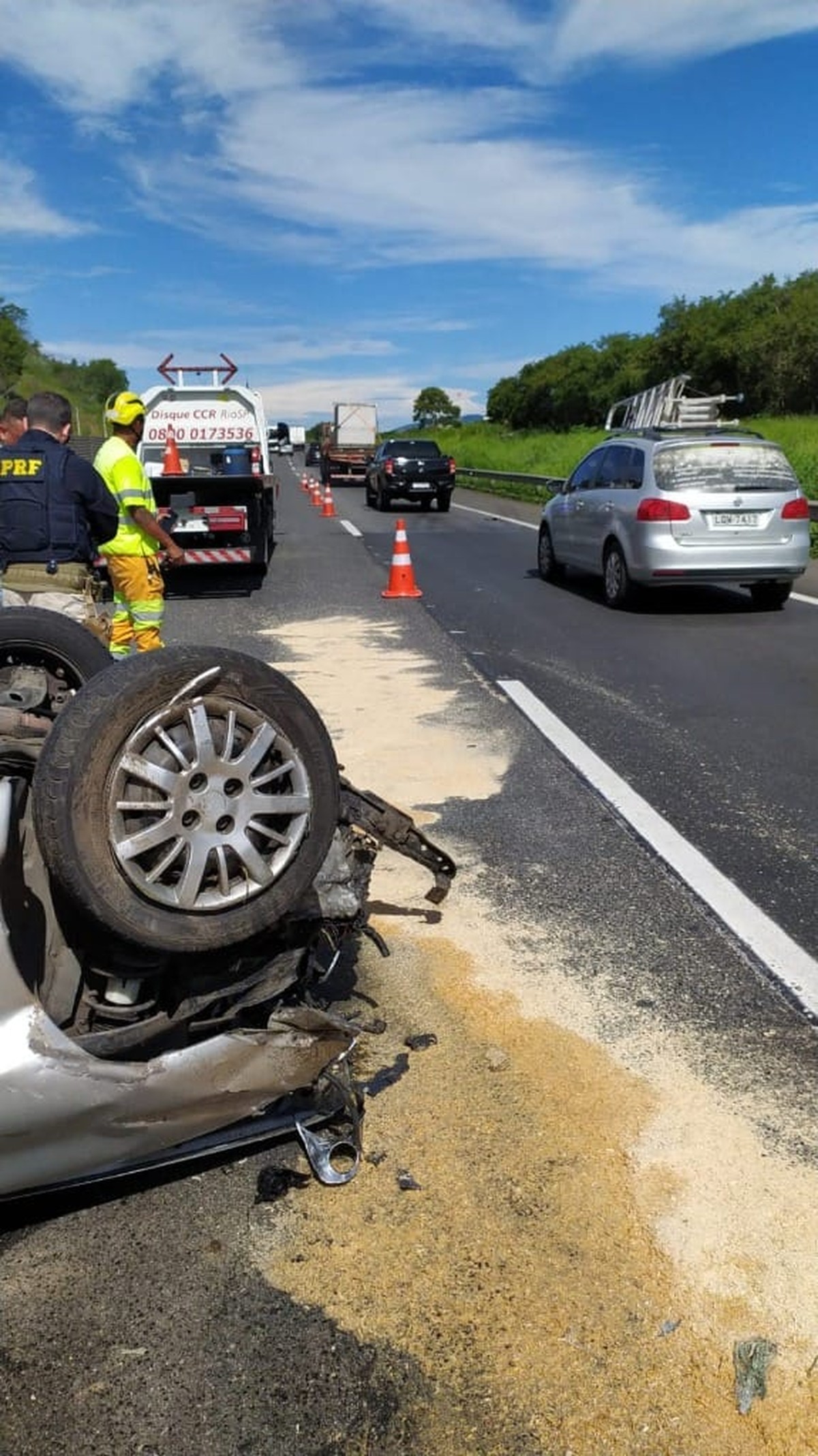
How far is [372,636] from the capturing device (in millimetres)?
10953

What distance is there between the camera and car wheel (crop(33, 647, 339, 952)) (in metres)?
2.49

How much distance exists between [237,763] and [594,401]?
293 ft

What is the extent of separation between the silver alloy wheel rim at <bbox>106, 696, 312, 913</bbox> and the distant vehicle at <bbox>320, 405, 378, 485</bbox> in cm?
4387

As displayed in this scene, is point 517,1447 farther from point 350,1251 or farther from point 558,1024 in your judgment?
point 558,1024

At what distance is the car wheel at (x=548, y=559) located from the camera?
1442 cm

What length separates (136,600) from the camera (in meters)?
7.60

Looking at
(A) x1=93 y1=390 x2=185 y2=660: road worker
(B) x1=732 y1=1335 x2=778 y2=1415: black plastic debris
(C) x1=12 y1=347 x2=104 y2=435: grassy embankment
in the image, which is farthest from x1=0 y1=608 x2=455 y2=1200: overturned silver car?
(C) x1=12 y1=347 x2=104 y2=435: grassy embankment

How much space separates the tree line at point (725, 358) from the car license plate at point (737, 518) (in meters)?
44.1

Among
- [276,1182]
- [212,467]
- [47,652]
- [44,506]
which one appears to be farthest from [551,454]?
[276,1182]

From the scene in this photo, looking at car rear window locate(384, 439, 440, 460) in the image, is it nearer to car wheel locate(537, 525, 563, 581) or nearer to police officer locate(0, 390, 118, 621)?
car wheel locate(537, 525, 563, 581)

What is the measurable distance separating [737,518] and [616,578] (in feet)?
4.55

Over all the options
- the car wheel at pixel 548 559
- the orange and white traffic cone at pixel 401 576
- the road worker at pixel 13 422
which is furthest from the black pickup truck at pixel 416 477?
the road worker at pixel 13 422

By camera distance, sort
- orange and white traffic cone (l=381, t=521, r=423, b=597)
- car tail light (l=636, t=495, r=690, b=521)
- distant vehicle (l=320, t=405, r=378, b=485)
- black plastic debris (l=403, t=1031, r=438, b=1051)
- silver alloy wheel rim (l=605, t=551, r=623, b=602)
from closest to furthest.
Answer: black plastic debris (l=403, t=1031, r=438, b=1051), car tail light (l=636, t=495, r=690, b=521), silver alloy wheel rim (l=605, t=551, r=623, b=602), orange and white traffic cone (l=381, t=521, r=423, b=597), distant vehicle (l=320, t=405, r=378, b=485)

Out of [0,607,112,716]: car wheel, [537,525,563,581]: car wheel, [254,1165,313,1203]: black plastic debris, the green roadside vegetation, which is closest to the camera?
[254,1165,313,1203]: black plastic debris
